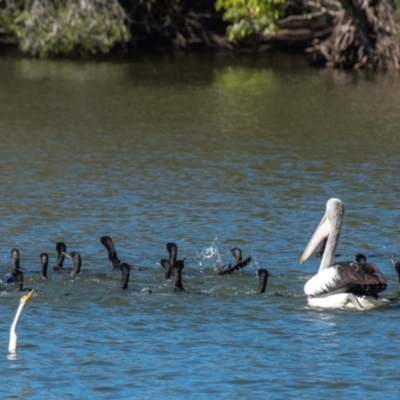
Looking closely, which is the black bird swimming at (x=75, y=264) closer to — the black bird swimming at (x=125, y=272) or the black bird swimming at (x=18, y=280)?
the black bird swimming at (x=125, y=272)

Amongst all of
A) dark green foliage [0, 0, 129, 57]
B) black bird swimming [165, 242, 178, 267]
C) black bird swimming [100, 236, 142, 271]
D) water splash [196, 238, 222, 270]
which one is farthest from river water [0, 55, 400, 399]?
dark green foliage [0, 0, 129, 57]

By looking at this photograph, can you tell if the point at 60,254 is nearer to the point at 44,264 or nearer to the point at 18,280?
the point at 44,264

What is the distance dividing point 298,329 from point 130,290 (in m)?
2.02

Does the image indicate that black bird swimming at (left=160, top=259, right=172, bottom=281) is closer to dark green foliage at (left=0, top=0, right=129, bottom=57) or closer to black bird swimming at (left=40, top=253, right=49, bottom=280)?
black bird swimming at (left=40, top=253, right=49, bottom=280)

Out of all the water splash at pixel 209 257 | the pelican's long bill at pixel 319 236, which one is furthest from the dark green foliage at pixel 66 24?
the pelican's long bill at pixel 319 236

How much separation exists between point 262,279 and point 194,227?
3275 millimetres

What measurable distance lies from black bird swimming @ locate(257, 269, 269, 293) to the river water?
0.25 feet

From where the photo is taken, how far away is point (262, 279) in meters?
11.3

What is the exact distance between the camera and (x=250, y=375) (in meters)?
9.00

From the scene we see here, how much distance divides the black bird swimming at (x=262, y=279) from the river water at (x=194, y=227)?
77 mm

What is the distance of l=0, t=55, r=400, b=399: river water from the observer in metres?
9.13

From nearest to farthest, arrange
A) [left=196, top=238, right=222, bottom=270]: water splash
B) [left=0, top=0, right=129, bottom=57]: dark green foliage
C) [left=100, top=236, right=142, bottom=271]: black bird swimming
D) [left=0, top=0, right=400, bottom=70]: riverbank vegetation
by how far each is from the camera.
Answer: [left=100, top=236, right=142, bottom=271]: black bird swimming < [left=196, top=238, right=222, bottom=270]: water splash < [left=0, top=0, right=400, bottom=70]: riverbank vegetation < [left=0, top=0, right=129, bottom=57]: dark green foliage

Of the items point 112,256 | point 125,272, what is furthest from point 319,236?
point 112,256

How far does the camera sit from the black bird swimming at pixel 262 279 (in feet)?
36.8
